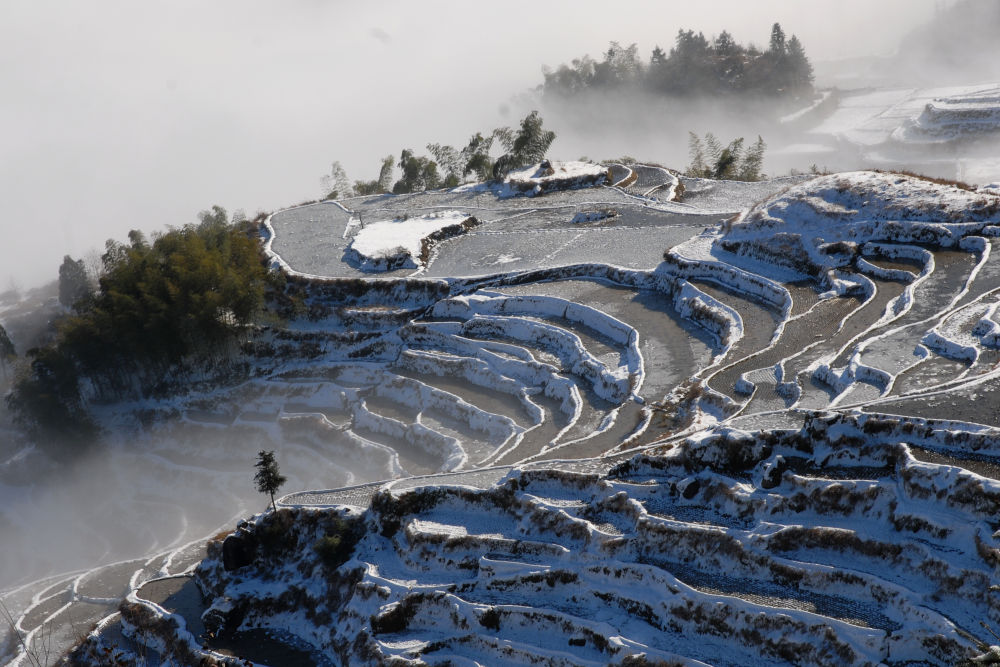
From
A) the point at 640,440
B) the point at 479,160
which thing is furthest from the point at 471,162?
the point at 640,440

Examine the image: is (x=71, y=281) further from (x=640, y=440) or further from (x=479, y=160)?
(x=640, y=440)

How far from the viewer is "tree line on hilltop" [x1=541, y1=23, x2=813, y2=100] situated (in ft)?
349

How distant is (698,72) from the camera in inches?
4380

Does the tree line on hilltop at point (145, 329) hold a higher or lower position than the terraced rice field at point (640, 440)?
higher

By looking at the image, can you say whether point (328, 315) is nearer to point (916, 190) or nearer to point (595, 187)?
point (595, 187)

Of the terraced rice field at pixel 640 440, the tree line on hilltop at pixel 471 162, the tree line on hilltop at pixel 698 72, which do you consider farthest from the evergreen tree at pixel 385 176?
the tree line on hilltop at pixel 698 72

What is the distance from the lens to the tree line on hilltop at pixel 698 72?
4193 inches

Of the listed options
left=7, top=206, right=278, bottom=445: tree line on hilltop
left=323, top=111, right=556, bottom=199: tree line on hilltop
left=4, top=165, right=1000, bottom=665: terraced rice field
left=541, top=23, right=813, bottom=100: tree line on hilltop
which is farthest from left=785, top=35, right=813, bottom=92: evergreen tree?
left=7, top=206, right=278, bottom=445: tree line on hilltop

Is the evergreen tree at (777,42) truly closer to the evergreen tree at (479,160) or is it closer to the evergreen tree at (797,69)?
the evergreen tree at (797,69)

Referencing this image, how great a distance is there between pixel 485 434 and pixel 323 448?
830 cm

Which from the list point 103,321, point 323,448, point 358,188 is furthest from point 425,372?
point 358,188

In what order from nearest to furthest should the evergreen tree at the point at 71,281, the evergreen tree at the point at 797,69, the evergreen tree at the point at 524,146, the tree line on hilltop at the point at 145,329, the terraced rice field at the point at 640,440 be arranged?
the terraced rice field at the point at 640,440 < the tree line on hilltop at the point at 145,329 < the evergreen tree at the point at 524,146 < the evergreen tree at the point at 71,281 < the evergreen tree at the point at 797,69

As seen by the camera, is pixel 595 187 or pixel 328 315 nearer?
pixel 328 315

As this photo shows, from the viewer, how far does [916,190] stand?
1535 inches
